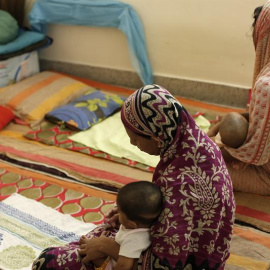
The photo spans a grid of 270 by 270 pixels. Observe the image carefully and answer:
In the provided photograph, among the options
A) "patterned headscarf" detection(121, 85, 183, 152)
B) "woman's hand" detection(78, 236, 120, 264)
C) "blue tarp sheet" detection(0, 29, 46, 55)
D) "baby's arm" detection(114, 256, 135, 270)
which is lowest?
"blue tarp sheet" detection(0, 29, 46, 55)

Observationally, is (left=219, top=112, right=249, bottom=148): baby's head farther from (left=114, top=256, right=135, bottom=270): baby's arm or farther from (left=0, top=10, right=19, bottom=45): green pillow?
(left=0, top=10, right=19, bottom=45): green pillow

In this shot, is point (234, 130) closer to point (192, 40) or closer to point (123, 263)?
point (123, 263)

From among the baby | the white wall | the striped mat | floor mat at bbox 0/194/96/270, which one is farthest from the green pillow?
the baby

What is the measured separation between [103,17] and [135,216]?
261 cm

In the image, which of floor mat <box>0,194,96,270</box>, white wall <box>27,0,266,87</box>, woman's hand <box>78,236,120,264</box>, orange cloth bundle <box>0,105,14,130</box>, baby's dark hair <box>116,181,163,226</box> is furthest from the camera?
white wall <box>27,0,266,87</box>

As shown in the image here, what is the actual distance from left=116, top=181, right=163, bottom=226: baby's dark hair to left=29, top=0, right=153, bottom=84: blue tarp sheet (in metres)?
2.39

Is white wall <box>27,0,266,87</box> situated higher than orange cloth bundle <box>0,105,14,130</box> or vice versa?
white wall <box>27,0,266,87</box>

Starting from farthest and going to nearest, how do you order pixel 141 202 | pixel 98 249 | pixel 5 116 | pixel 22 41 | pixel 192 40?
pixel 22 41 < pixel 192 40 < pixel 5 116 < pixel 98 249 < pixel 141 202

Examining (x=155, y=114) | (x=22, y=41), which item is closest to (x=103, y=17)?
(x=22, y=41)

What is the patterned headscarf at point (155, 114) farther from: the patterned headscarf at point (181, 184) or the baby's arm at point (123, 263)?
the baby's arm at point (123, 263)

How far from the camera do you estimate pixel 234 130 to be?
211 centimetres

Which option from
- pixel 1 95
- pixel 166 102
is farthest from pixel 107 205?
pixel 1 95

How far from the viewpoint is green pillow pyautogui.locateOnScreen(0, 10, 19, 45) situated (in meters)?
3.40

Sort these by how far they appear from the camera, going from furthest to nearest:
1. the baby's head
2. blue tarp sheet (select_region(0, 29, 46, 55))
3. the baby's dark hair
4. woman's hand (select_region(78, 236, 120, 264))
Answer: blue tarp sheet (select_region(0, 29, 46, 55)) < the baby's head < woman's hand (select_region(78, 236, 120, 264)) < the baby's dark hair
